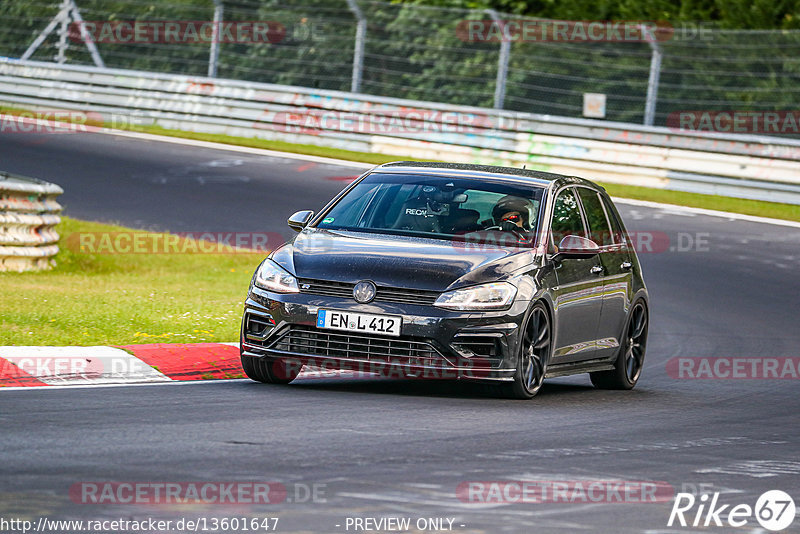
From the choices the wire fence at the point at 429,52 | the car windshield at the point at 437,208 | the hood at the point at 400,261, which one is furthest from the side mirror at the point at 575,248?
the wire fence at the point at 429,52

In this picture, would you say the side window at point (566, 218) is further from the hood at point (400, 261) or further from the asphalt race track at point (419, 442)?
the asphalt race track at point (419, 442)

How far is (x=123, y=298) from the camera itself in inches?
547

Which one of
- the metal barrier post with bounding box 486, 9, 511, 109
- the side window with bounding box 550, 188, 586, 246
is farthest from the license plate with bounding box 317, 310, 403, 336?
the metal barrier post with bounding box 486, 9, 511, 109

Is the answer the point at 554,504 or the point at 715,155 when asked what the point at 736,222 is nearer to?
the point at 715,155

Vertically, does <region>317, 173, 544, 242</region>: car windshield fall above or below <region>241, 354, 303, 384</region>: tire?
above

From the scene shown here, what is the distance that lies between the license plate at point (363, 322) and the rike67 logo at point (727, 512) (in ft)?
9.35

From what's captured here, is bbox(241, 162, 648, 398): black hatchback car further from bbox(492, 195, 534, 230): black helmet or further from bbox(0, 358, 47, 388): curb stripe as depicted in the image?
bbox(0, 358, 47, 388): curb stripe

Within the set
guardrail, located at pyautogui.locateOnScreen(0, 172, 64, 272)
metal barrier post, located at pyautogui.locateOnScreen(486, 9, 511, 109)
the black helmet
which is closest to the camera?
the black helmet

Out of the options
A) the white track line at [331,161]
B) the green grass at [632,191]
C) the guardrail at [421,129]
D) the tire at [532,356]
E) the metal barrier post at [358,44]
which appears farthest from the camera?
the metal barrier post at [358,44]

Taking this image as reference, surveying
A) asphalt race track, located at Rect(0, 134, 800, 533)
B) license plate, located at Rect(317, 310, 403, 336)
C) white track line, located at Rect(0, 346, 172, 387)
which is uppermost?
license plate, located at Rect(317, 310, 403, 336)

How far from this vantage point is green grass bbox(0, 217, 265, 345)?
11508 mm

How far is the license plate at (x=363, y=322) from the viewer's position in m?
9.41

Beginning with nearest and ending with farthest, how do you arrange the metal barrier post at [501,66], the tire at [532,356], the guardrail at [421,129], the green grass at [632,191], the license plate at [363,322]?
the license plate at [363,322] → the tire at [532,356] → the green grass at [632,191] → the guardrail at [421,129] → the metal barrier post at [501,66]

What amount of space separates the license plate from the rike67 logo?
285 centimetres
